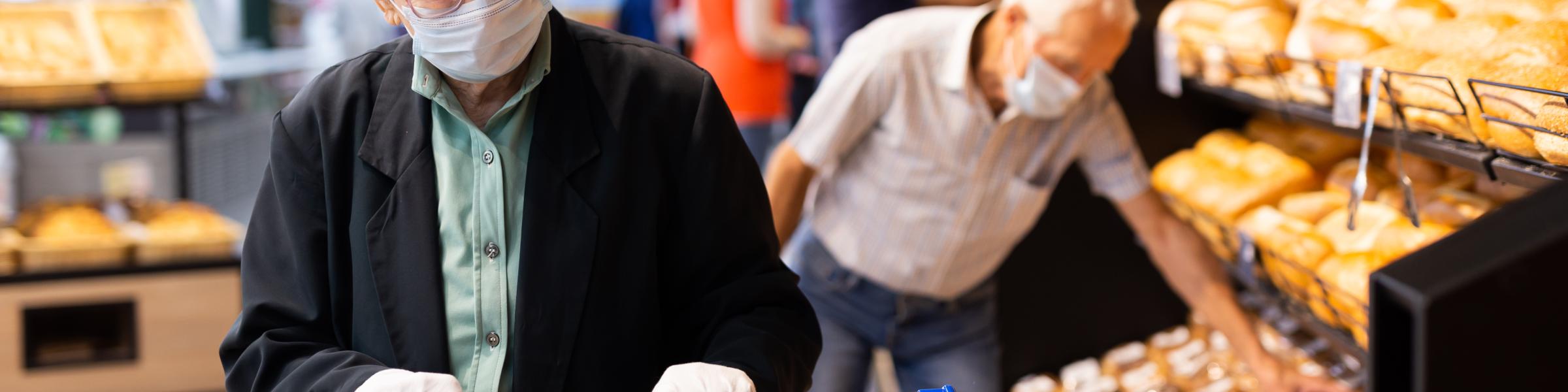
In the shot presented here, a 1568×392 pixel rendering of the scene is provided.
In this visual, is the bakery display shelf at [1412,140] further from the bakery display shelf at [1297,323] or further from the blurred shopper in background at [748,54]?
the blurred shopper in background at [748,54]

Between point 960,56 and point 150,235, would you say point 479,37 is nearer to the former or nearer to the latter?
point 960,56

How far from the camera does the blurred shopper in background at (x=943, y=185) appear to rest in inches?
88.7

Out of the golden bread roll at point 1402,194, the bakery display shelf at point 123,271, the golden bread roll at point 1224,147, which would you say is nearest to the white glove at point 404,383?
the golden bread roll at point 1402,194

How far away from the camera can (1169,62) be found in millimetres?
2873

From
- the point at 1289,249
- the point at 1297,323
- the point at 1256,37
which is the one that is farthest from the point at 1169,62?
the point at 1289,249

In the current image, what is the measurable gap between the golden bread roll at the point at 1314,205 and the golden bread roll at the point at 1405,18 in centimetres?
46

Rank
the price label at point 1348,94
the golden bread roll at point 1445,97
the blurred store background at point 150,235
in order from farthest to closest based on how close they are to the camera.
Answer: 1. the blurred store background at point 150,235
2. the price label at point 1348,94
3. the golden bread roll at point 1445,97

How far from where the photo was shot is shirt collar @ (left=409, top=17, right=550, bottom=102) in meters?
1.35

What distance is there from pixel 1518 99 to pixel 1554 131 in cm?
10

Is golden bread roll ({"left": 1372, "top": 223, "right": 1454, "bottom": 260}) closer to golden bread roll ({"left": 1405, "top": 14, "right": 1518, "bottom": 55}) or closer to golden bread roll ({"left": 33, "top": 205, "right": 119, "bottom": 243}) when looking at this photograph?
golden bread roll ({"left": 1405, "top": 14, "right": 1518, "bottom": 55})

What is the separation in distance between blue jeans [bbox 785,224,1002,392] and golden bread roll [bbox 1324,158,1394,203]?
72cm

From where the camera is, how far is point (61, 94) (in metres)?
3.65

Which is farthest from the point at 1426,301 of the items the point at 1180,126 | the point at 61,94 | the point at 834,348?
the point at 61,94

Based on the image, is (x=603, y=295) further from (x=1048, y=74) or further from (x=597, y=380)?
(x=1048, y=74)
